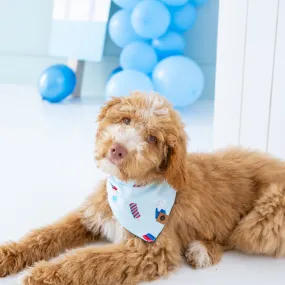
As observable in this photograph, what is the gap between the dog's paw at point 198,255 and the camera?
1540 millimetres

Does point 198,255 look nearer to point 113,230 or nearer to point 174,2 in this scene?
point 113,230

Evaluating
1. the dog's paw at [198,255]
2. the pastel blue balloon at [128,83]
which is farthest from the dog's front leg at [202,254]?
the pastel blue balloon at [128,83]

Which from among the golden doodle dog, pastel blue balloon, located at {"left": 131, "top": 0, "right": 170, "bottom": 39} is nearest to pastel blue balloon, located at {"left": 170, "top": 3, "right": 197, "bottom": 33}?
pastel blue balloon, located at {"left": 131, "top": 0, "right": 170, "bottom": 39}

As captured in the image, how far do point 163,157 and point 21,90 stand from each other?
12.0ft

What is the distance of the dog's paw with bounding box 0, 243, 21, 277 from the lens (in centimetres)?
142

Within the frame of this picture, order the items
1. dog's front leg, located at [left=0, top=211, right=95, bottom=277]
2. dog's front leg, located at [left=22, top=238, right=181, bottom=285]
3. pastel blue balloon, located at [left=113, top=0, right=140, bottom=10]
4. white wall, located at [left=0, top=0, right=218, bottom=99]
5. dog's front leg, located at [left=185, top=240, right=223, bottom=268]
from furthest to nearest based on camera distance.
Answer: white wall, located at [left=0, top=0, right=218, bottom=99], pastel blue balloon, located at [left=113, top=0, right=140, bottom=10], dog's front leg, located at [left=185, top=240, right=223, bottom=268], dog's front leg, located at [left=0, top=211, right=95, bottom=277], dog's front leg, located at [left=22, top=238, right=181, bottom=285]

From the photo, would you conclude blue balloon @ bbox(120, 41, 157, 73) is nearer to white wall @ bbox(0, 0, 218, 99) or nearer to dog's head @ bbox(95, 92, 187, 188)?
white wall @ bbox(0, 0, 218, 99)

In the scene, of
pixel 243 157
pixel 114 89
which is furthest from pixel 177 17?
pixel 243 157

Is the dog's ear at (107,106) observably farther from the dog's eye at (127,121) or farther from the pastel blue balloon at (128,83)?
the pastel blue balloon at (128,83)

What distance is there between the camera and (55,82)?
4195 millimetres

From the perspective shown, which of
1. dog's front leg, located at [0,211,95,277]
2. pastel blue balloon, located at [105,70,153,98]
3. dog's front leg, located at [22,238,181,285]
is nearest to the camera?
dog's front leg, located at [22,238,181,285]

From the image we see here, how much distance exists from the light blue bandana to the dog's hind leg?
278mm

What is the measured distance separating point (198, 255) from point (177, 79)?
7.91 ft

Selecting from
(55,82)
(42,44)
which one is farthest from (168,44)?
(42,44)
